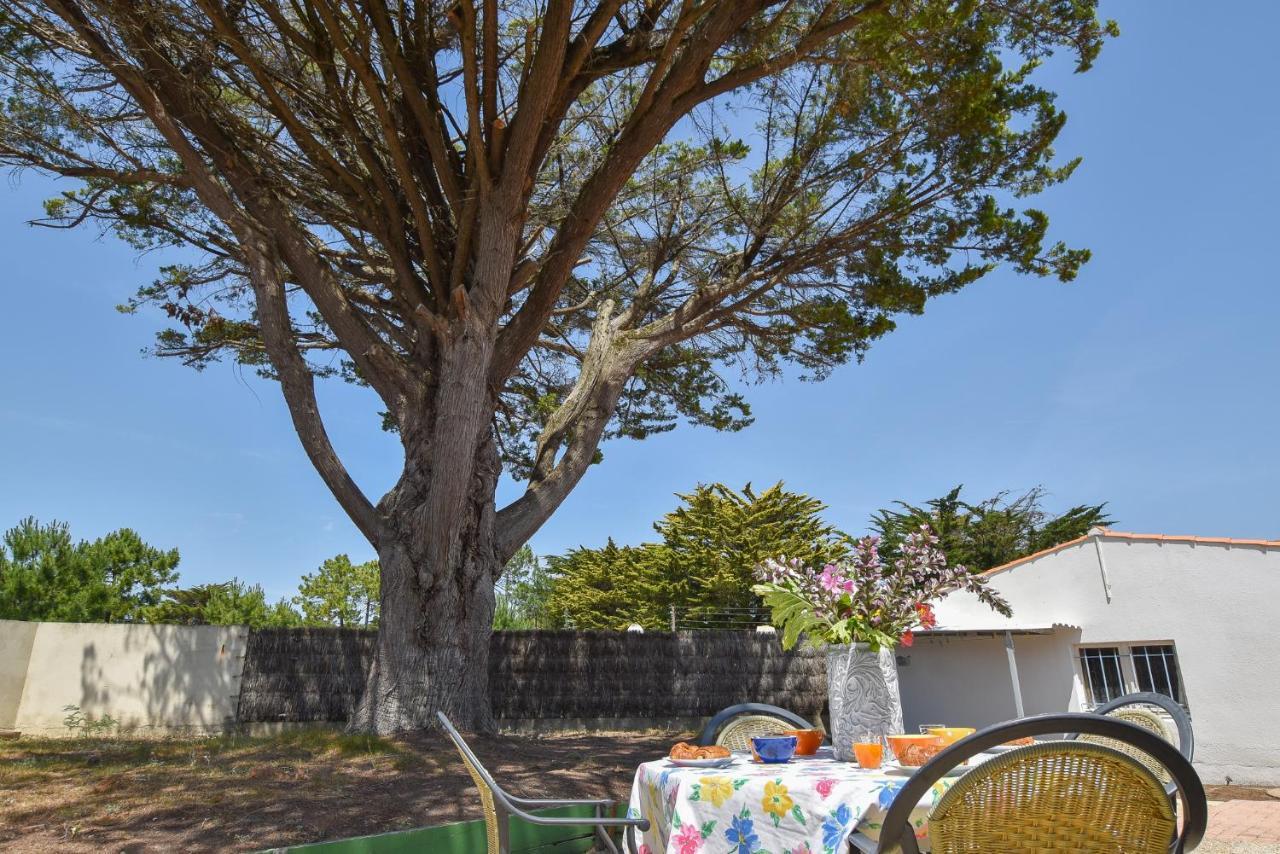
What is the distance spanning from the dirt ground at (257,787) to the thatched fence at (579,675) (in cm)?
375

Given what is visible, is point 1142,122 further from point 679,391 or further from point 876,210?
point 679,391

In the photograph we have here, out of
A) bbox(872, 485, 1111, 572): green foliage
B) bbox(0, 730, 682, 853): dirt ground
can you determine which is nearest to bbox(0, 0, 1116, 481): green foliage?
bbox(0, 730, 682, 853): dirt ground

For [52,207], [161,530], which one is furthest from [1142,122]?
[161,530]

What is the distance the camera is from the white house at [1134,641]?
8.07 meters

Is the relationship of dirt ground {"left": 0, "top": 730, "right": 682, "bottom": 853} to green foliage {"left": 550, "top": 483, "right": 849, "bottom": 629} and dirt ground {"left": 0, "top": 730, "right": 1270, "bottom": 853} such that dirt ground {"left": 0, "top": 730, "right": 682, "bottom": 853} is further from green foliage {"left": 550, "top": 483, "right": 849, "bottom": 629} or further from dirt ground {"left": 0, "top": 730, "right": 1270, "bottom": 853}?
green foliage {"left": 550, "top": 483, "right": 849, "bottom": 629}

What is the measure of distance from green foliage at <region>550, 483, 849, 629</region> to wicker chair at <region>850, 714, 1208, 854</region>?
21.5 m

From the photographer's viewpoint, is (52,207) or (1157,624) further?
(1157,624)

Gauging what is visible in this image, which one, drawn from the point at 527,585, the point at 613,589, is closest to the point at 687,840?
the point at 613,589

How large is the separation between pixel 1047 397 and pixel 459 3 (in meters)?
16.9

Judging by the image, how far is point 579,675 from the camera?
35.8 ft

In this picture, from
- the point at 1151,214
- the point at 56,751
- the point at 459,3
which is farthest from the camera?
the point at 1151,214

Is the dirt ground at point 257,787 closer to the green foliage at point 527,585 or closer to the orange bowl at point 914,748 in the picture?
the orange bowl at point 914,748

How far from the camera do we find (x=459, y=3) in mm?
5051

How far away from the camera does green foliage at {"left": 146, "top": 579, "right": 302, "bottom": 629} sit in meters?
22.8
